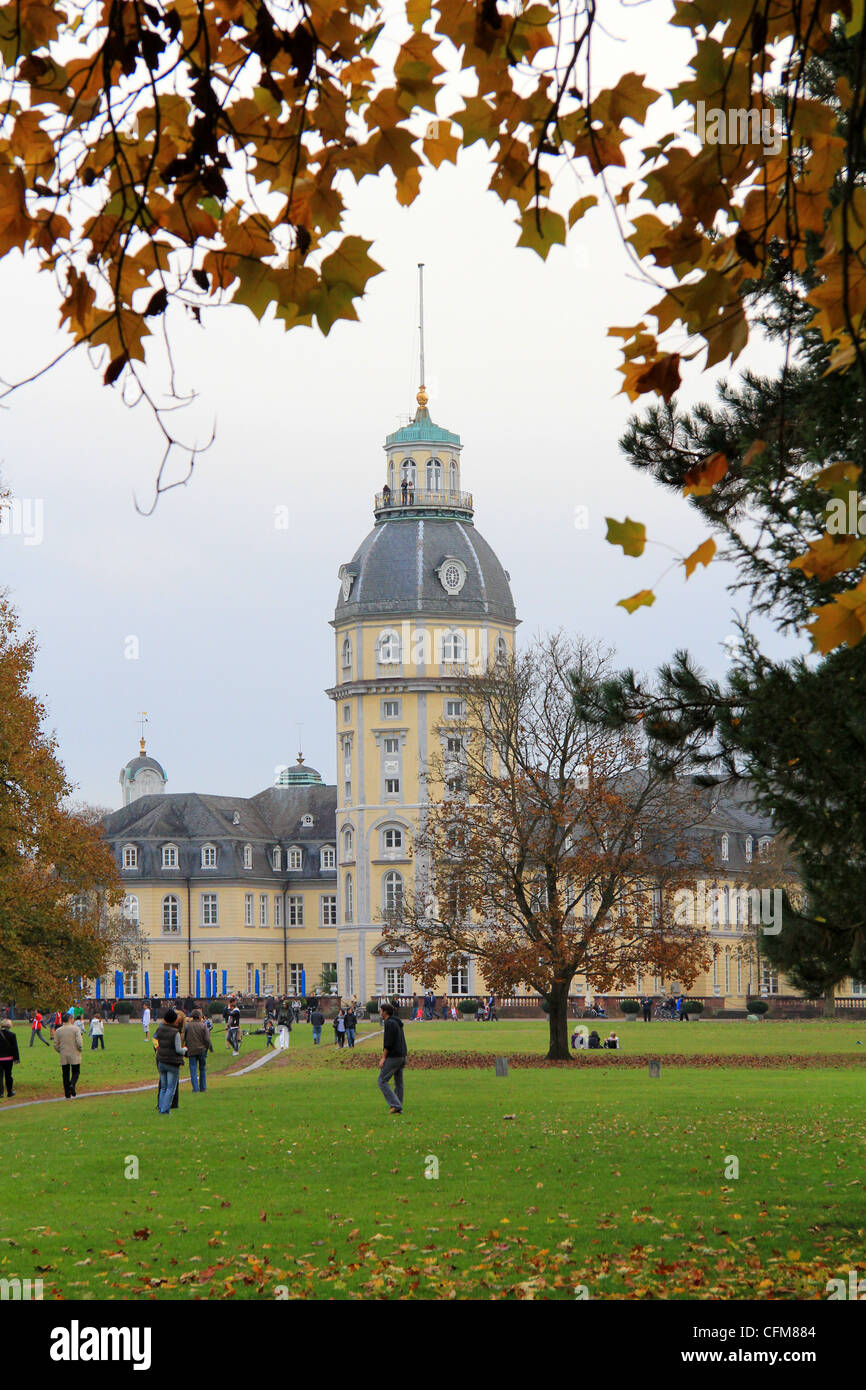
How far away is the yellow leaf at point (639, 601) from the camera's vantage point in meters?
5.63

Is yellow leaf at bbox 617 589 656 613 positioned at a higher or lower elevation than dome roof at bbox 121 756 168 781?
lower

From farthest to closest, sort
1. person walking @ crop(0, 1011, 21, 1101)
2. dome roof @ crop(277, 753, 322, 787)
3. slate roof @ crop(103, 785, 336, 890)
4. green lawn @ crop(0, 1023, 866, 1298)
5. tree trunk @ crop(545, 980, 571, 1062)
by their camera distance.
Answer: dome roof @ crop(277, 753, 322, 787)
slate roof @ crop(103, 785, 336, 890)
tree trunk @ crop(545, 980, 571, 1062)
person walking @ crop(0, 1011, 21, 1101)
green lawn @ crop(0, 1023, 866, 1298)

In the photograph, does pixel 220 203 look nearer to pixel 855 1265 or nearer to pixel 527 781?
pixel 855 1265

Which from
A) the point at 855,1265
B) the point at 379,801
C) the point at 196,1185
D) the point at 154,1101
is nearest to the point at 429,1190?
the point at 196,1185

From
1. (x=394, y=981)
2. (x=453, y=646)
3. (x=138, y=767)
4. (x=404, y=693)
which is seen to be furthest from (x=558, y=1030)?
(x=138, y=767)

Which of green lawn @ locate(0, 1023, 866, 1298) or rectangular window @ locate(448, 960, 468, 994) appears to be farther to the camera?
rectangular window @ locate(448, 960, 468, 994)

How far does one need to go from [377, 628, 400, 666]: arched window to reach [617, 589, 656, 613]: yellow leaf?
91.0 metres

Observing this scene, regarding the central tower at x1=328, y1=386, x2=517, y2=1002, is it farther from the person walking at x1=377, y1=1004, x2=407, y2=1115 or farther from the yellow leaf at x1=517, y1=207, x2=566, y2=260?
the yellow leaf at x1=517, y1=207, x2=566, y2=260

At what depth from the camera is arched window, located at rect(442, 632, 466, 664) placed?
97.6 m

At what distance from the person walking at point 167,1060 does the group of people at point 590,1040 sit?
23.4 m

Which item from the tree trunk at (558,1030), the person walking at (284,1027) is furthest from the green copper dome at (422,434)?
the tree trunk at (558,1030)

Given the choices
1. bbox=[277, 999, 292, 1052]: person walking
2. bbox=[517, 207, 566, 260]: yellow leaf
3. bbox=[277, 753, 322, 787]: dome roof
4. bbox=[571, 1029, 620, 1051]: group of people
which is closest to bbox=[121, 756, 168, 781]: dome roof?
bbox=[277, 753, 322, 787]: dome roof

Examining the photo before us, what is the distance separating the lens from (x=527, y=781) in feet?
158

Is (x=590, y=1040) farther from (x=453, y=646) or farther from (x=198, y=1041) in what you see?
(x=453, y=646)
